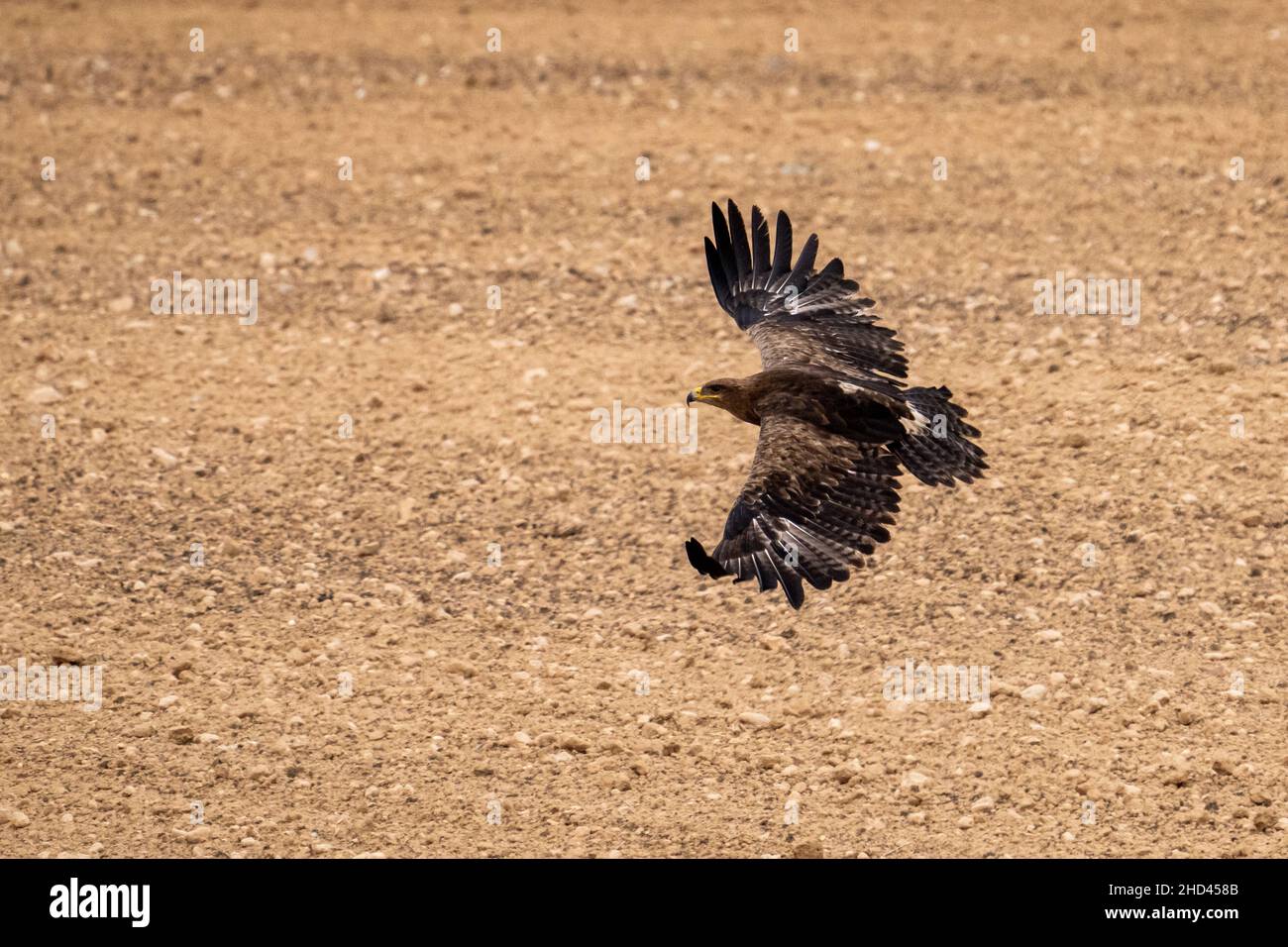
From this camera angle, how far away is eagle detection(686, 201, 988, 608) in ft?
36.2

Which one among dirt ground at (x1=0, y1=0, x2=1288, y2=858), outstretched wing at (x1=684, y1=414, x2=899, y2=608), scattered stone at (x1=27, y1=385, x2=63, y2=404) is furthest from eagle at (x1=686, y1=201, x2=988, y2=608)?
scattered stone at (x1=27, y1=385, x2=63, y2=404)

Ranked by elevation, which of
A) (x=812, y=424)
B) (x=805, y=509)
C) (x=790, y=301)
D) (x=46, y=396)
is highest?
(x=790, y=301)

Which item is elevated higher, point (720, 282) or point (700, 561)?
point (720, 282)

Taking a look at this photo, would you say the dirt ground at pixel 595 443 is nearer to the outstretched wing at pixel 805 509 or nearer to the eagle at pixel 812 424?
the eagle at pixel 812 424

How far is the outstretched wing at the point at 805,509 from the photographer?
1086 cm

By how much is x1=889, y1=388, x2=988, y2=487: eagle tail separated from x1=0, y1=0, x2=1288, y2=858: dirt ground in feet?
3.98

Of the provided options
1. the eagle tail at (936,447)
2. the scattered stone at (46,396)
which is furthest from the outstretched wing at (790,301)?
the scattered stone at (46,396)

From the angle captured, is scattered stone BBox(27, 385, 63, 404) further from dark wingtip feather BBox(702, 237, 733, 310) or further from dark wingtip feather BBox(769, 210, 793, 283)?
dark wingtip feather BBox(769, 210, 793, 283)

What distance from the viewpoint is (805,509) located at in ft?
37.2

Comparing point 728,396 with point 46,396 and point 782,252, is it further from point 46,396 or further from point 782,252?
point 46,396

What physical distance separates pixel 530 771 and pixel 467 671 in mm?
1263

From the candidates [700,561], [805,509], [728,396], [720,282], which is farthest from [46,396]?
[700,561]

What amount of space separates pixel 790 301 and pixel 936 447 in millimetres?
2227

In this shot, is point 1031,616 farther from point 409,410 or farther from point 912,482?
point 409,410
